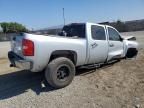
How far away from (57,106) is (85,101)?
2.21 ft

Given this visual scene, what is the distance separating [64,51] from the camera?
21.1 ft

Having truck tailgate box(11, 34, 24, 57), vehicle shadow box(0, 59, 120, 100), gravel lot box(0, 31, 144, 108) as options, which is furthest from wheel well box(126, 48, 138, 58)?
truck tailgate box(11, 34, 24, 57)

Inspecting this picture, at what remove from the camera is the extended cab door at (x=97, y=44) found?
7.23m

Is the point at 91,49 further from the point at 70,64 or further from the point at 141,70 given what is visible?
the point at 141,70

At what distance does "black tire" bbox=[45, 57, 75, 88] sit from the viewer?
19.9 feet

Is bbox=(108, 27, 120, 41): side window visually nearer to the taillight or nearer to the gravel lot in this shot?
the gravel lot

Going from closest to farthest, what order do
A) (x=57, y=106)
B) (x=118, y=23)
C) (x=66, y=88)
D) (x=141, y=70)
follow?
(x=57, y=106) < (x=66, y=88) < (x=141, y=70) < (x=118, y=23)

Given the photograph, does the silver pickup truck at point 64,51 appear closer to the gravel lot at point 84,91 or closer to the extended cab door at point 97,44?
the extended cab door at point 97,44

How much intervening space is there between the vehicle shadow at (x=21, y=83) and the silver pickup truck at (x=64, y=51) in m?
0.52

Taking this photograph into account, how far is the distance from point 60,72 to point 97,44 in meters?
1.76

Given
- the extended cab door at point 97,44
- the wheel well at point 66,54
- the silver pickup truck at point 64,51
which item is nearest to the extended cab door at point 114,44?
the silver pickup truck at point 64,51

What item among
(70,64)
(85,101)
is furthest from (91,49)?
(85,101)

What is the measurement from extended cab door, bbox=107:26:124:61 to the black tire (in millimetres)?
2244

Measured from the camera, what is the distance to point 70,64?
6465 mm
